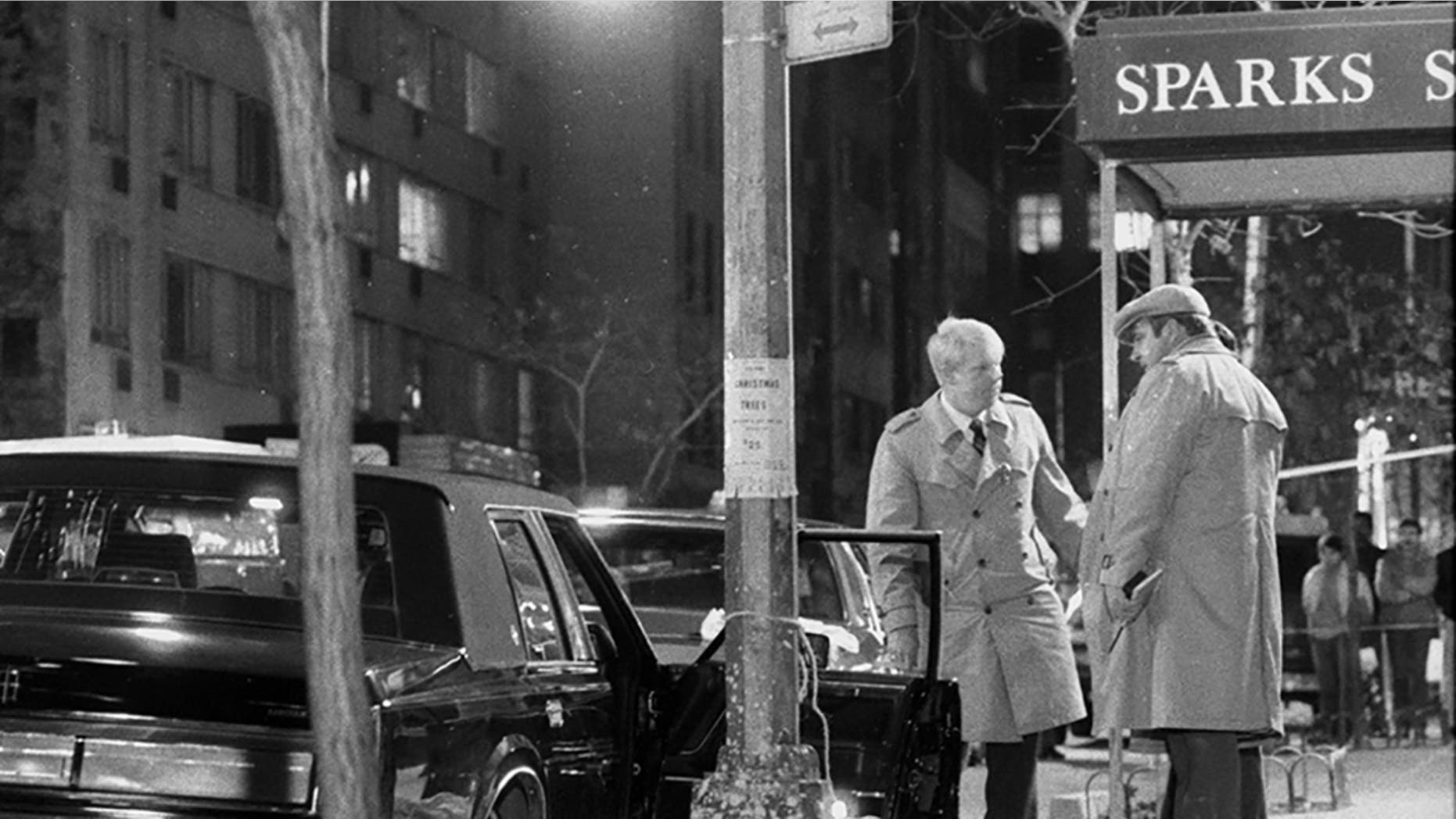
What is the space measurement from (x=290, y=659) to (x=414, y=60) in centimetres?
5051

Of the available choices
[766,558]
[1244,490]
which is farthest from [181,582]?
[1244,490]

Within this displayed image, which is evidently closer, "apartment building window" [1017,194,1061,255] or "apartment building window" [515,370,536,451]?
"apartment building window" [515,370,536,451]

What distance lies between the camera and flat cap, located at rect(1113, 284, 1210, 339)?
8555 mm

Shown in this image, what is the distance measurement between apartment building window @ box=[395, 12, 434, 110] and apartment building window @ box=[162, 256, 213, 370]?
919 cm

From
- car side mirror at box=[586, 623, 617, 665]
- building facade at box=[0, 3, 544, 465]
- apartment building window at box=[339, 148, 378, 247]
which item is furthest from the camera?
apartment building window at box=[339, 148, 378, 247]

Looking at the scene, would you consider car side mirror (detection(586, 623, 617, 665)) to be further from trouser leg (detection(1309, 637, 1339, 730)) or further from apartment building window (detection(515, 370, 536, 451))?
apartment building window (detection(515, 370, 536, 451))

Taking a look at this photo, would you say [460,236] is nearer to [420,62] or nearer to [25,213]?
[420,62]

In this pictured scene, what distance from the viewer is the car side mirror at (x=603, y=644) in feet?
26.4

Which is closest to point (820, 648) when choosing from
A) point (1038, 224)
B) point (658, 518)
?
point (658, 518)

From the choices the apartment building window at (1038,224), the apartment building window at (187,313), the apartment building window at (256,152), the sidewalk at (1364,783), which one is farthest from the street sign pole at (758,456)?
the apartment building window at (1038,224)

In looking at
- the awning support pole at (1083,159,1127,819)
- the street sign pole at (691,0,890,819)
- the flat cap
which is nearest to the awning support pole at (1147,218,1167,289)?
the awning support pole at (1083,159,1127,819)

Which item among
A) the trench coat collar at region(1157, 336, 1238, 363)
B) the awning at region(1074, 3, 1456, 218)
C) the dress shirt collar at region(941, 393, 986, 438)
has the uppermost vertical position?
the awning at region(1074, 3, 1456, 218)

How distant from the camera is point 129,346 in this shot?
44156 millimetres

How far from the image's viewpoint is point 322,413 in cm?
611
